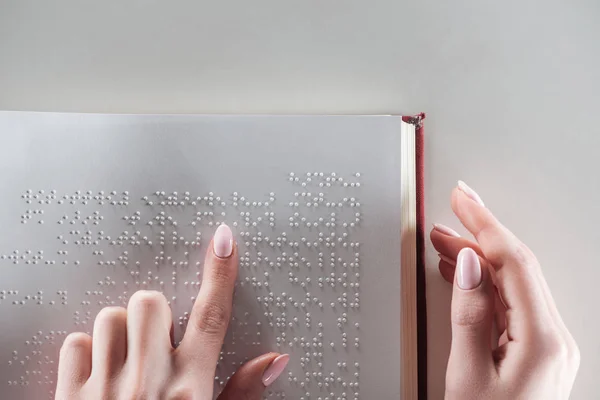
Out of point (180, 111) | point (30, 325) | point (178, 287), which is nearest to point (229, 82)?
point (180, 111)

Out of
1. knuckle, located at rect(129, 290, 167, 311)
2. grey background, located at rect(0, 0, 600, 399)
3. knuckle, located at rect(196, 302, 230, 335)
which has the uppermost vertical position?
grey background, located at rect(0, 0, 600, 399)

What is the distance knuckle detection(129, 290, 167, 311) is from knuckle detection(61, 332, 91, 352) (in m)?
0.08

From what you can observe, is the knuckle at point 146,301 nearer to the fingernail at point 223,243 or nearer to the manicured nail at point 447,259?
the fingernail at point 223,243

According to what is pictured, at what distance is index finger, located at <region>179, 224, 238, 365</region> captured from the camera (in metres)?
0.58

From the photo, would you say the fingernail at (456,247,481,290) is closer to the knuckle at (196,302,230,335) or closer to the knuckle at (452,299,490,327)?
the knuckle at (452,299,490,327)

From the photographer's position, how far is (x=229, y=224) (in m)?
0.61

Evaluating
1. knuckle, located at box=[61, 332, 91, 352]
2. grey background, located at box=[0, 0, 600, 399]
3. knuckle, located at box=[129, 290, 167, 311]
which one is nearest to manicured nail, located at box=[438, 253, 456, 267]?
grey background, located at box=[0, 0, 600, 399]

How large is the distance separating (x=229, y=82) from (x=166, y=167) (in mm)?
142

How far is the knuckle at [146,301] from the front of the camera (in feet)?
1.88

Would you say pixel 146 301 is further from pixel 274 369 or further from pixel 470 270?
pixel 470 270

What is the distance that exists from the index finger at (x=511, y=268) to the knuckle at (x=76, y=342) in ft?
1.63

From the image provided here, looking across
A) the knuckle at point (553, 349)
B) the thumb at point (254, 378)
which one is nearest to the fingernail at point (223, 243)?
the thumb at point (254, 378)

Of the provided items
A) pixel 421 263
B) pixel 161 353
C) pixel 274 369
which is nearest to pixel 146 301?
pixel 161 353

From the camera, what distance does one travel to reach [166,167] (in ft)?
2.00
